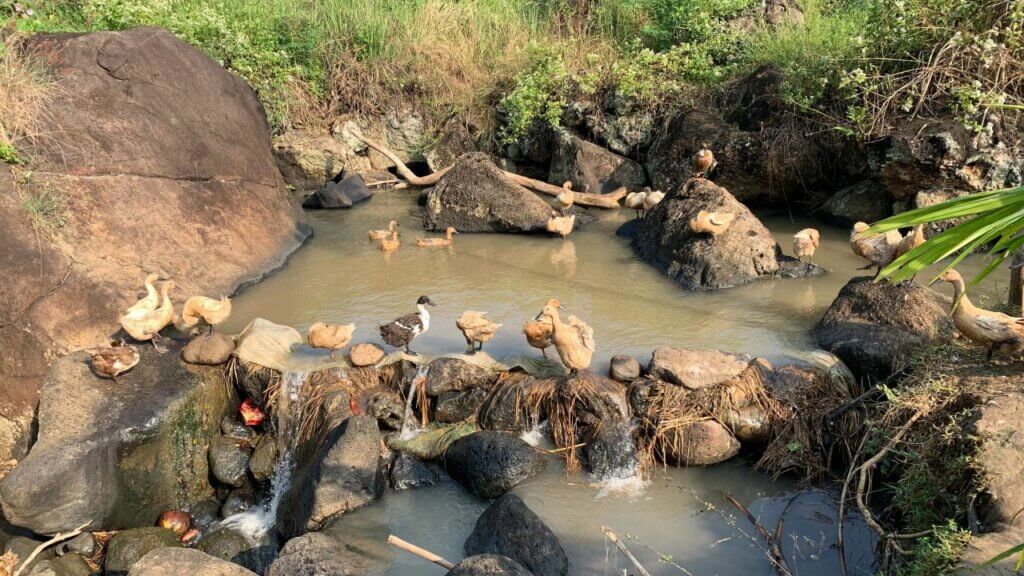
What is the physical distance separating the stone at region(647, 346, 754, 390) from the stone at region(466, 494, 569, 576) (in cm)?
191

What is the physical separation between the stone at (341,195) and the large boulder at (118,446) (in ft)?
22.2

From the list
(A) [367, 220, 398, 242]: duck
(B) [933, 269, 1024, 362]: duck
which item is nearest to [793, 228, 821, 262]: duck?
(B) [933, 269, 1024, 362]: duck

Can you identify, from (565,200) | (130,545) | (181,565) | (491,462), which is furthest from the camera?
(565,200)

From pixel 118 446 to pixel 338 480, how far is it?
200cm

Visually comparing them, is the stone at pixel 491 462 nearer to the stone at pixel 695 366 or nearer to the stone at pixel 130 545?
the stone at pixel 695 366

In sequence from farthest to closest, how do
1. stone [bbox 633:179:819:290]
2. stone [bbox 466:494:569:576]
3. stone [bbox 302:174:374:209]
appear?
stone [bbox 302:174:374:209], stone [bbox 633:179:819:290], stone [bbox 466:494:569:576]

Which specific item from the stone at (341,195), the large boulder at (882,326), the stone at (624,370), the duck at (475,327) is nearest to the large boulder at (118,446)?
the duck at (475,327)

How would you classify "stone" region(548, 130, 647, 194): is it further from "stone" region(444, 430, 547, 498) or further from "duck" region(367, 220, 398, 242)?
"stone" region(444, 430, 547, 498)

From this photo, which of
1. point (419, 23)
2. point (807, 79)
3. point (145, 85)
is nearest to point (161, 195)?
point (145, 85)

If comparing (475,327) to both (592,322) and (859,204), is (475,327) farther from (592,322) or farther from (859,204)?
(859,204)

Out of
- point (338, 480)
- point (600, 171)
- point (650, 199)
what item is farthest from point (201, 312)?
point (600, 171)

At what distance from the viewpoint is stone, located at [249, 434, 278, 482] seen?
21.8 feet

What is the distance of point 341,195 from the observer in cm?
1348

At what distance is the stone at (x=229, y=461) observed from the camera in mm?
→ 6629
